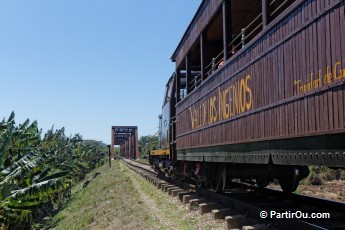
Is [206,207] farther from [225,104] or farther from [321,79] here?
[321,79]

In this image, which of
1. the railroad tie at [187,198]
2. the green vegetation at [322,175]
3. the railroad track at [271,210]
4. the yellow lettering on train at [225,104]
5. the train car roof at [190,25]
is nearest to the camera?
the railroad track at [271,210]

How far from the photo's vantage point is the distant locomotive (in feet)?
13.5

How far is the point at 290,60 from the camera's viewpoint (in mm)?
5008

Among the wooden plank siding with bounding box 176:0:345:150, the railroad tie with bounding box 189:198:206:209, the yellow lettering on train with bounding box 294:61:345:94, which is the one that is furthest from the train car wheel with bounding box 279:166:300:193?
the yellow lettering on train with bounding box 294:61:345:94

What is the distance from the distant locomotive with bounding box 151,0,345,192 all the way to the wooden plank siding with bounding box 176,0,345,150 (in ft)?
0.04

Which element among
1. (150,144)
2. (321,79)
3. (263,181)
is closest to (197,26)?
(263,181)

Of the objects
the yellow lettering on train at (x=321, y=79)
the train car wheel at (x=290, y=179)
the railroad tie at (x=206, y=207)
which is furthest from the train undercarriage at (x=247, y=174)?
the yellow lettering on train at (x=321, y=79)

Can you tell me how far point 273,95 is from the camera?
217 inches

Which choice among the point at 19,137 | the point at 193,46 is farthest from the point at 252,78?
the point at 19,137

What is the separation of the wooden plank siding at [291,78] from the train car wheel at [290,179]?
1539 mm

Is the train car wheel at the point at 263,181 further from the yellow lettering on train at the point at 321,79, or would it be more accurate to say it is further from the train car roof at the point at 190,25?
the yellow lettering on train at the point at 321,79

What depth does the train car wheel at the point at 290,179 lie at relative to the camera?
25.8ft

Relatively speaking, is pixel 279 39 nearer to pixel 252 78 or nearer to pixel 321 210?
pixel 252 78

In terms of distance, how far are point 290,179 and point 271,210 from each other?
1.95 metres
